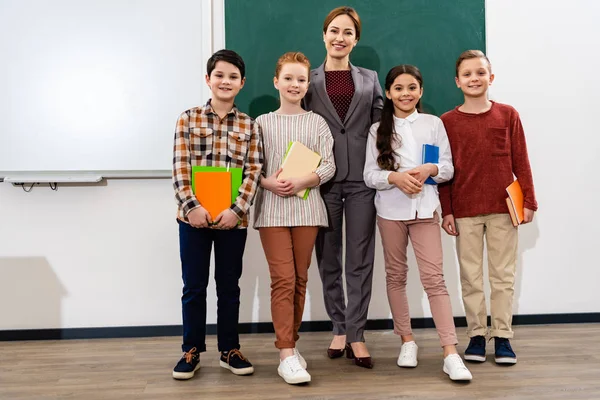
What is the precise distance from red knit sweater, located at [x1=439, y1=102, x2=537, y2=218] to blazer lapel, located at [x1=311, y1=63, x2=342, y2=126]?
1.69ft

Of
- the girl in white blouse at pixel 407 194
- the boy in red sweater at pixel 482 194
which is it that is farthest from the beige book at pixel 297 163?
the boy in red sweater at pixel 482 194

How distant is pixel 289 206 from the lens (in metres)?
2.07

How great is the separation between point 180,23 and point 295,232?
1389 millimetres

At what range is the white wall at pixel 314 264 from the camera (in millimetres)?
2758

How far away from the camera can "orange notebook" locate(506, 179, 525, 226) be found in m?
2.17

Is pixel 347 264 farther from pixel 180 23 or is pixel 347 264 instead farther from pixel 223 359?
pixel 180 23

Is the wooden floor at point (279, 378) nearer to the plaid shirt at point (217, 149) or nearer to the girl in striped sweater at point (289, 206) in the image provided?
the girl in striped sweater at point (289, 206)

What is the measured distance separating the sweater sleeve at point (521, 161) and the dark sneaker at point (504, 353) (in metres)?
0.60

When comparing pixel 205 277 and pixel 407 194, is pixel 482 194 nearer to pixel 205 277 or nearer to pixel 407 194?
pixel 407 194

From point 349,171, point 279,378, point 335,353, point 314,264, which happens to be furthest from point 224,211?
point 314,264

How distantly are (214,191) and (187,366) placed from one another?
2.34 feet

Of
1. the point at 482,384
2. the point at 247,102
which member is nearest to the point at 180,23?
the point at 247,102

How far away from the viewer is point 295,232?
6.88ft

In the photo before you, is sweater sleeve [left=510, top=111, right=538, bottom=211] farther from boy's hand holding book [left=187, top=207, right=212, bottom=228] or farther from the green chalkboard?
boy's hand holding book [left=187, top=207, right=212, bottom=228]
